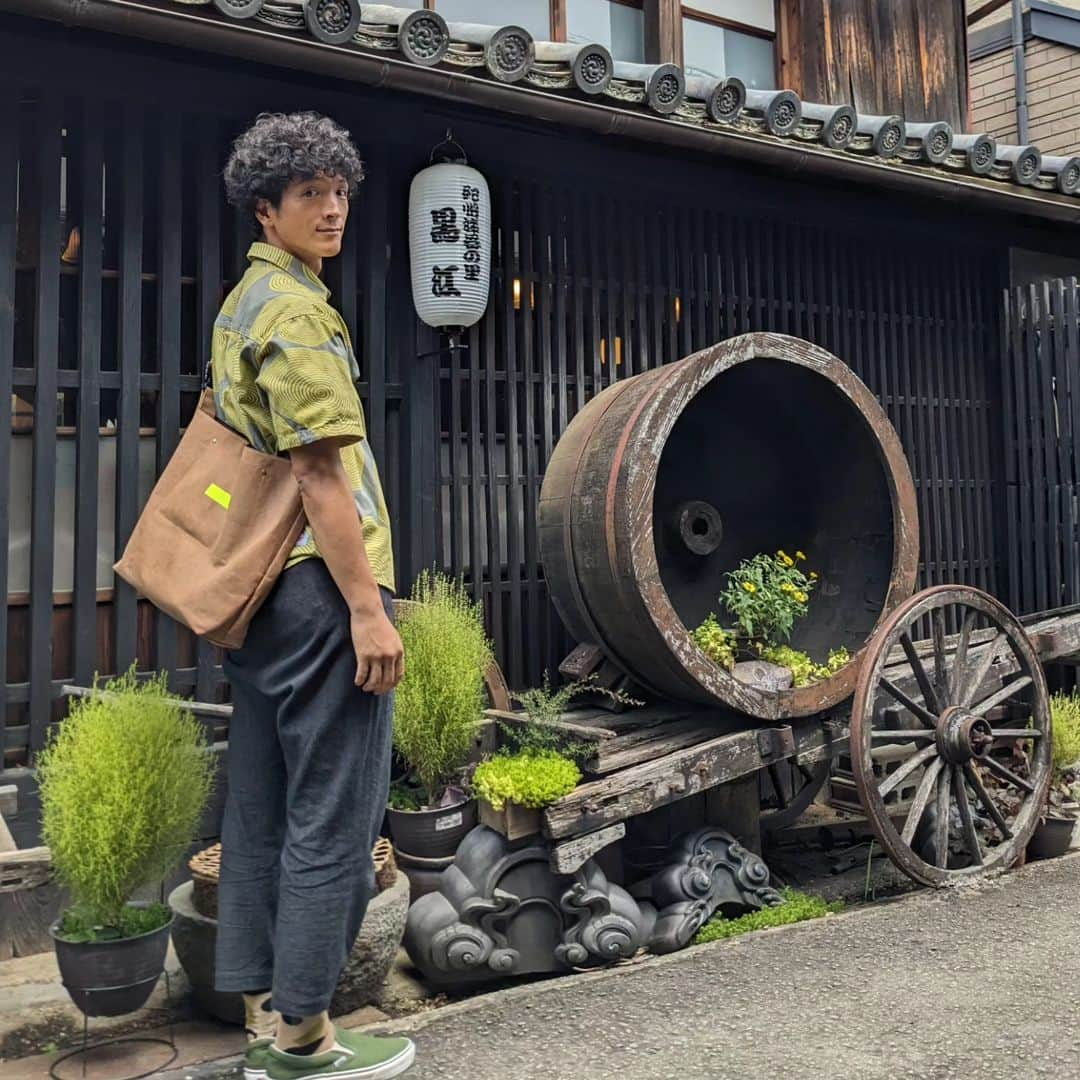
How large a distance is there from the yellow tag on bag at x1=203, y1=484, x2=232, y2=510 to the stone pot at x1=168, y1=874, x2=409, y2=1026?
1461 mm

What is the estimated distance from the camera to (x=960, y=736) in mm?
4812

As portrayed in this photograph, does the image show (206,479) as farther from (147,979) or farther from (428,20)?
(428,20)

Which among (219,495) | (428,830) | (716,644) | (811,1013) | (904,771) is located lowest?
(811,1013)

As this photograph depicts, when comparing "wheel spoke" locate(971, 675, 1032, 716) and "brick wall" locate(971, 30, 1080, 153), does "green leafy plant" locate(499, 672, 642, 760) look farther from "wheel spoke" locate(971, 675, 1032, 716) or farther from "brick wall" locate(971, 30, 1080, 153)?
"brick wall" locate(971, 30, 1080, 153)

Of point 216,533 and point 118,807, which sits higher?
point 216,533

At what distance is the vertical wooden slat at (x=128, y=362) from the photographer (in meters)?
4.66

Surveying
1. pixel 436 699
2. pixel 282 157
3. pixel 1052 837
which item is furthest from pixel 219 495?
pixel 1052 837

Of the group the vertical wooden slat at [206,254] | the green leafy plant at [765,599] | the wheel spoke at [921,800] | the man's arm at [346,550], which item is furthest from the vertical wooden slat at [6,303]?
the wheel spoke at [921,800]

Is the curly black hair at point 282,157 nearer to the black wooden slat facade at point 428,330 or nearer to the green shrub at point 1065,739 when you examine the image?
the black wooden slat facade at point 428,330

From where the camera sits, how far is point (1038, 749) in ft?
17.3

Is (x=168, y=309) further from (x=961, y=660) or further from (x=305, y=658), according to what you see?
(x=961, y=660)

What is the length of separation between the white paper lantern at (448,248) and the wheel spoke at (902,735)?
280 centimetres

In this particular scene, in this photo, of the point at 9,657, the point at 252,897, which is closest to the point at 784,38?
the point at 9,657

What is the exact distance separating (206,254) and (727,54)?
5.13 m
